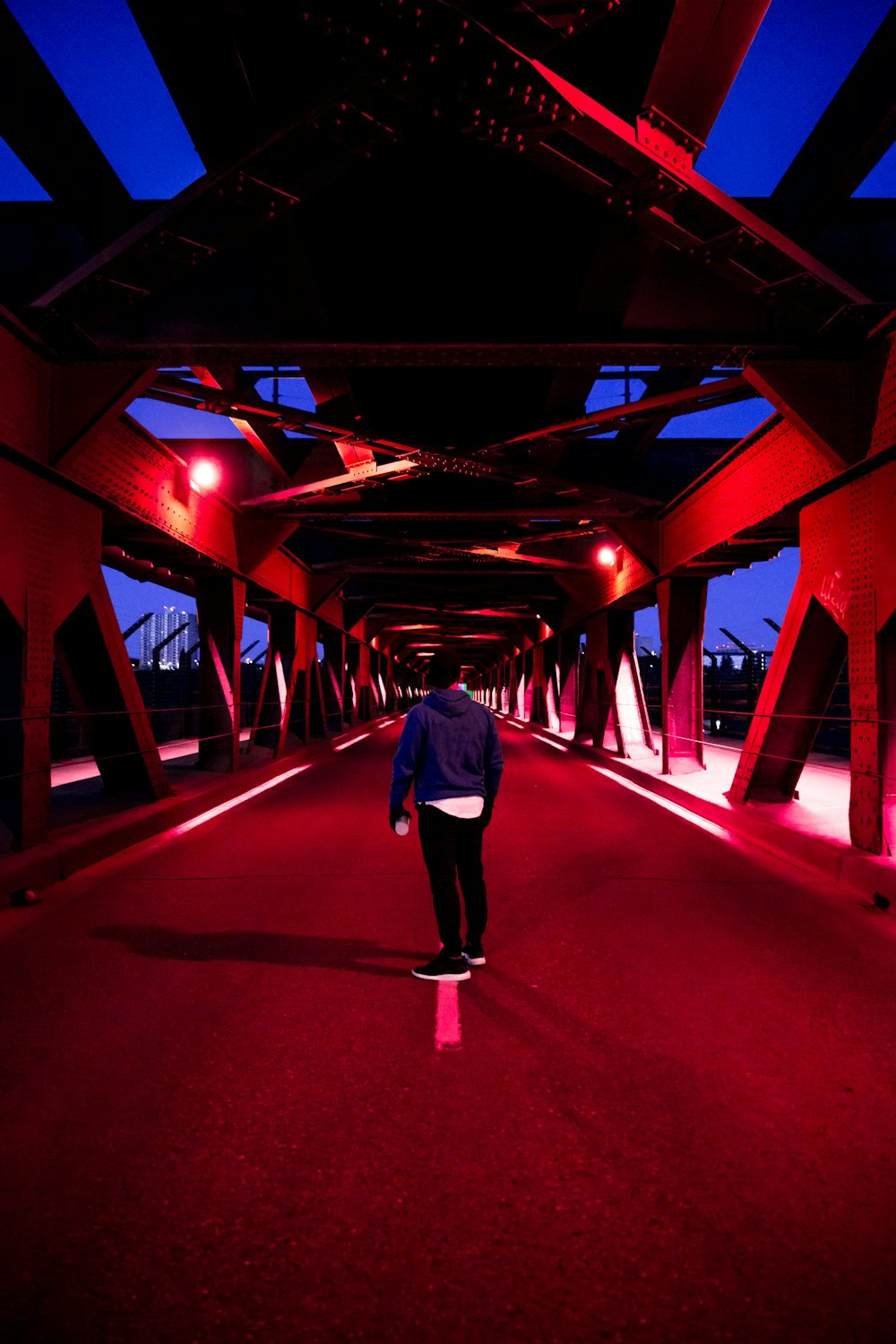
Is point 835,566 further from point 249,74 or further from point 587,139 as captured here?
point 249,74

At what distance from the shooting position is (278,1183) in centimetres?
273

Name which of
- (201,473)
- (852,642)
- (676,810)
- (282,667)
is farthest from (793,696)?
(282,667)

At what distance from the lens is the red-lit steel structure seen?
4785mm

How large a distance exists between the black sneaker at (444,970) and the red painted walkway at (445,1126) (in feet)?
0.36

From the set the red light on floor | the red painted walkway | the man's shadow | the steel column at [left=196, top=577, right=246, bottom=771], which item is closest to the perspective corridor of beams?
the red light on floor

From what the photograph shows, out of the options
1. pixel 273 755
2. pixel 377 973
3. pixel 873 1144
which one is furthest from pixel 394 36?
pixel 273 755

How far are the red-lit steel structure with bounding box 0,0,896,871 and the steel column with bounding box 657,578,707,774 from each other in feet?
6.47

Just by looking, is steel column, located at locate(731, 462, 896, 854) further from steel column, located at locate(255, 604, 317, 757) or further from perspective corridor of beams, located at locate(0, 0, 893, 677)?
steel column, located at locate(255, 604, 317, 757)

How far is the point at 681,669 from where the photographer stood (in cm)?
1489

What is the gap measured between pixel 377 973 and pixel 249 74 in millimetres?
5573

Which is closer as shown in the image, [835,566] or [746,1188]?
[746,1188]

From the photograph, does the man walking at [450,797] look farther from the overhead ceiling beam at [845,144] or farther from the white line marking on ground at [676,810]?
the white line marking on ground at [676,810]

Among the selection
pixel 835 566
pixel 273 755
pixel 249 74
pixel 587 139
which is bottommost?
pixel 273 755

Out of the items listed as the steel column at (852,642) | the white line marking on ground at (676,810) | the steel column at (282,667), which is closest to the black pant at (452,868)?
the steel column at (852,642)
